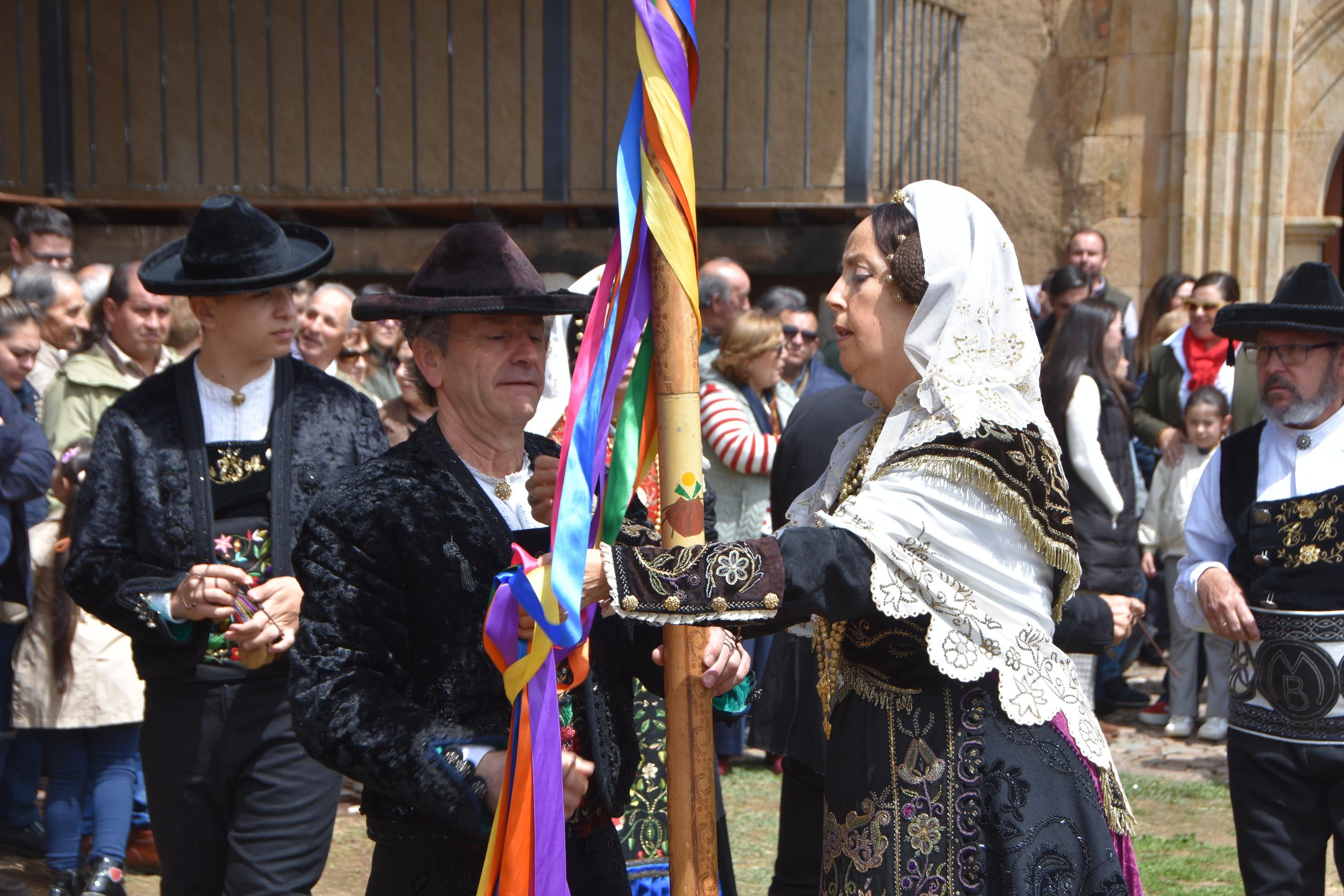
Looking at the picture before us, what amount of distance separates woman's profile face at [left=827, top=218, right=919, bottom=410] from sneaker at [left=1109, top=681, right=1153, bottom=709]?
5.49 m

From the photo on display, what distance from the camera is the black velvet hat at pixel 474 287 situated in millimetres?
2430

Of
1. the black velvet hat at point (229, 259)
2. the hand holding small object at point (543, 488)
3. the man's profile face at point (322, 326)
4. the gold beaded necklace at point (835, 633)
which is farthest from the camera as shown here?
the man's profile face at point (322, 326)

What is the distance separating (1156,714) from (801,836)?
13.5 ft

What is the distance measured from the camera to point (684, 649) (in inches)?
87.7

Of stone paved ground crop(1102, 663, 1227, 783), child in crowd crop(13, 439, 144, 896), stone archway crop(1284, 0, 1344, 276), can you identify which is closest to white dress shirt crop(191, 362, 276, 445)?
→ child in crowd crop(13, 439, 144, 896)

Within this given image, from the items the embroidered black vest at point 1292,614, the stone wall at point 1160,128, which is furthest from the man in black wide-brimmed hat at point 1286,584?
the stone wall at point 1160,128

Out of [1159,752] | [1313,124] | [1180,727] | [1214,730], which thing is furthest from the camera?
[1313,124]

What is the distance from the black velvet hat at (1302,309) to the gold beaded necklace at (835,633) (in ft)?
5.59

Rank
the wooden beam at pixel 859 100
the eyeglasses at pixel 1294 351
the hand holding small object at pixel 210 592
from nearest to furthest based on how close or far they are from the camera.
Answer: the hand holding small object at pixel 210 592 < the eyeglasses at pixel 1294 351 < the wooden beam at pixel 859 100

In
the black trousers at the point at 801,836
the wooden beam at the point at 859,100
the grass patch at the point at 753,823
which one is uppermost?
the wooden beam at the point at 859,100

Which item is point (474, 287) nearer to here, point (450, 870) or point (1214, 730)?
point (450, 870)

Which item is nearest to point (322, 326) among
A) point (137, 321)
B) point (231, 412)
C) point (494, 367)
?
point (137, 321)

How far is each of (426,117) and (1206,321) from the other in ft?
19.2

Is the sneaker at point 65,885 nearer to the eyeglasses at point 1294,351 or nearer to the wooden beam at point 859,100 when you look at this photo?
the eyeglasses at point 1294,351
